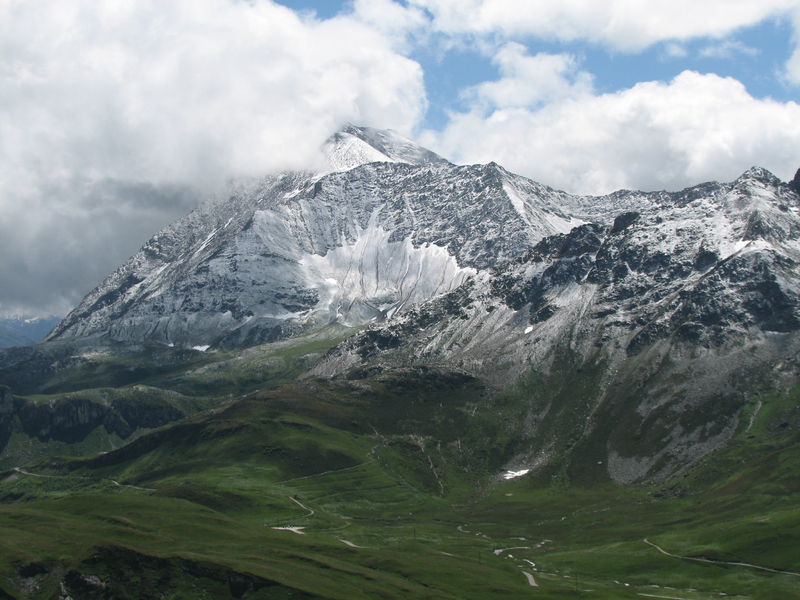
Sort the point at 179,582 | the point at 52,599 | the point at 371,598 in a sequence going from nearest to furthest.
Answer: the point at 52,599, the point at 179,582, the point at 371,598

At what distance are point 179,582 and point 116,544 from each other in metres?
15.0

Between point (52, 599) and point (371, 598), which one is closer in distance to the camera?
point (52, 599)

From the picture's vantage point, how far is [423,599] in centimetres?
18688

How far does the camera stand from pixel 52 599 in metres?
152

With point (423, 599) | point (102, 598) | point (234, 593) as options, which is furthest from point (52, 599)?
point (423, 599)

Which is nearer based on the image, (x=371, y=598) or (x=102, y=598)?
(x=102, y=598)

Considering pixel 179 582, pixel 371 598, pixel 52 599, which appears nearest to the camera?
pixel 52 599

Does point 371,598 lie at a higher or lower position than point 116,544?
lower

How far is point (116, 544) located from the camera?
16475 centimetres

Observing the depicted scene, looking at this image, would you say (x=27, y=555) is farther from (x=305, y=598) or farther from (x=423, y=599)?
(x=423, y=599)

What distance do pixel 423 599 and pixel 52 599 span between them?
256 feet

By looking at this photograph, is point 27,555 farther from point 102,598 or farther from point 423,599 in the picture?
point 423,599

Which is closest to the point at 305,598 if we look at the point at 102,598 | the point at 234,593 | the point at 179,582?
the point at 234,593

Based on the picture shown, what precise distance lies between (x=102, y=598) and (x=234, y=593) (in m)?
25.4
